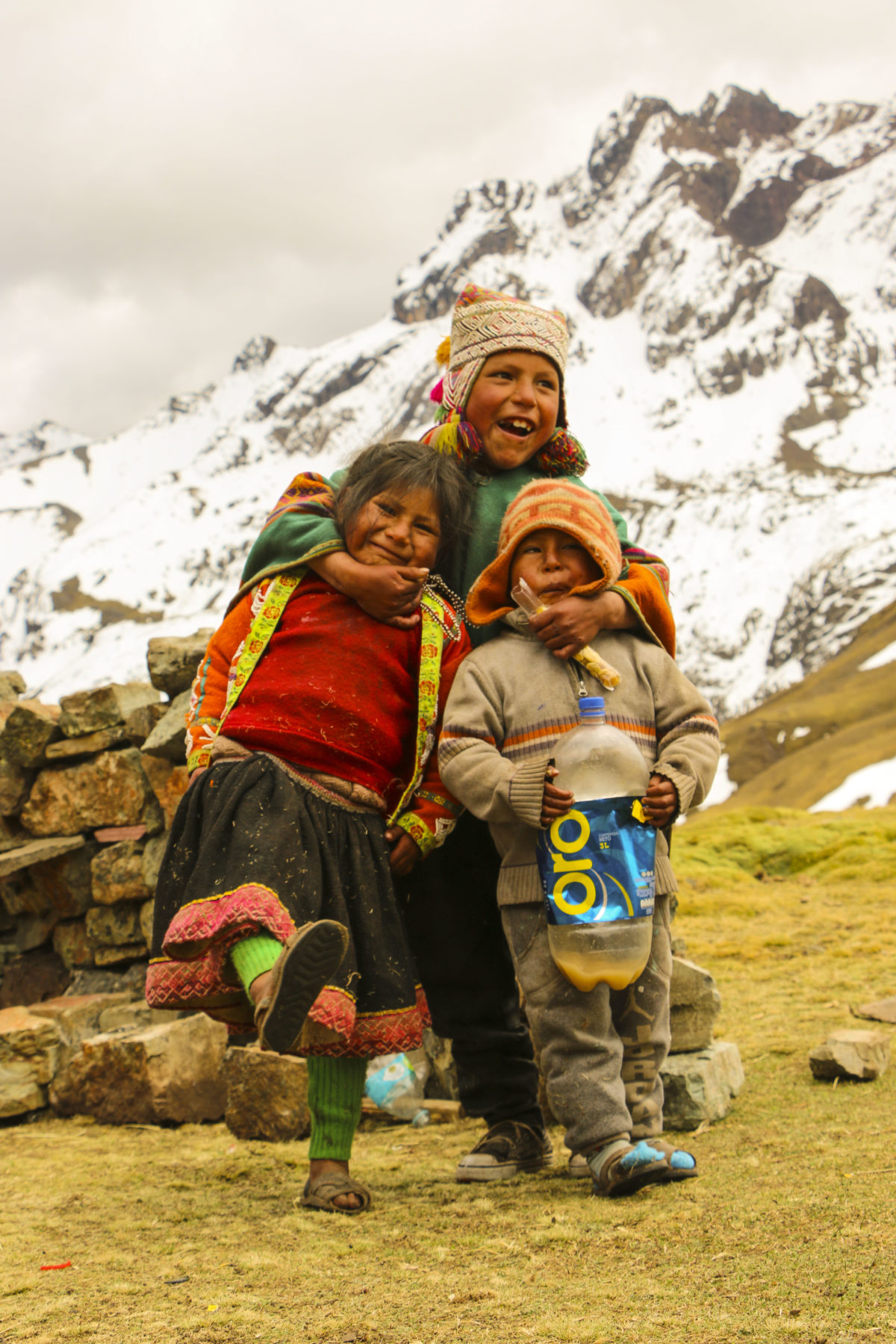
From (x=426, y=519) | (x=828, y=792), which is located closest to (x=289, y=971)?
(x=426, y=519)

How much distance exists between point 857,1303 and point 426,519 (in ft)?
6.77

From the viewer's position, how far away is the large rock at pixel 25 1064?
15.2 feet

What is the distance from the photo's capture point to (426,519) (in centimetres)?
310

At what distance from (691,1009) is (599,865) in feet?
4.91

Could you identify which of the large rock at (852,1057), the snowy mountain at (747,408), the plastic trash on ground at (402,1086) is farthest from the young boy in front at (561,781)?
the snowy mountain at (747,408)

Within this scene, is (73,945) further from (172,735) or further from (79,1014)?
(172,735)

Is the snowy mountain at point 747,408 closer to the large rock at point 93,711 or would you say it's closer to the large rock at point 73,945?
the large rock at point 93,711

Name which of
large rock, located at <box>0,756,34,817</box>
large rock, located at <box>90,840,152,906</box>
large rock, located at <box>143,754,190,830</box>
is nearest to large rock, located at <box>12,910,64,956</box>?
large rock, located at <box>90,840,152,906</box>

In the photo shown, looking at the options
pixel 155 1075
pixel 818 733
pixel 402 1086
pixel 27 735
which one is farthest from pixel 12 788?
pixel 818 733

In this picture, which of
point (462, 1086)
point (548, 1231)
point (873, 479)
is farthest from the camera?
point (873, 479)

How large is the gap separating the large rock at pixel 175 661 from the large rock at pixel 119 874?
794 mm

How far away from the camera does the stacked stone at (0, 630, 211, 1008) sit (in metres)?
5.44

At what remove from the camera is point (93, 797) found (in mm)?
5625

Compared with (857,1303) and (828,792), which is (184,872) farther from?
(828,792)
